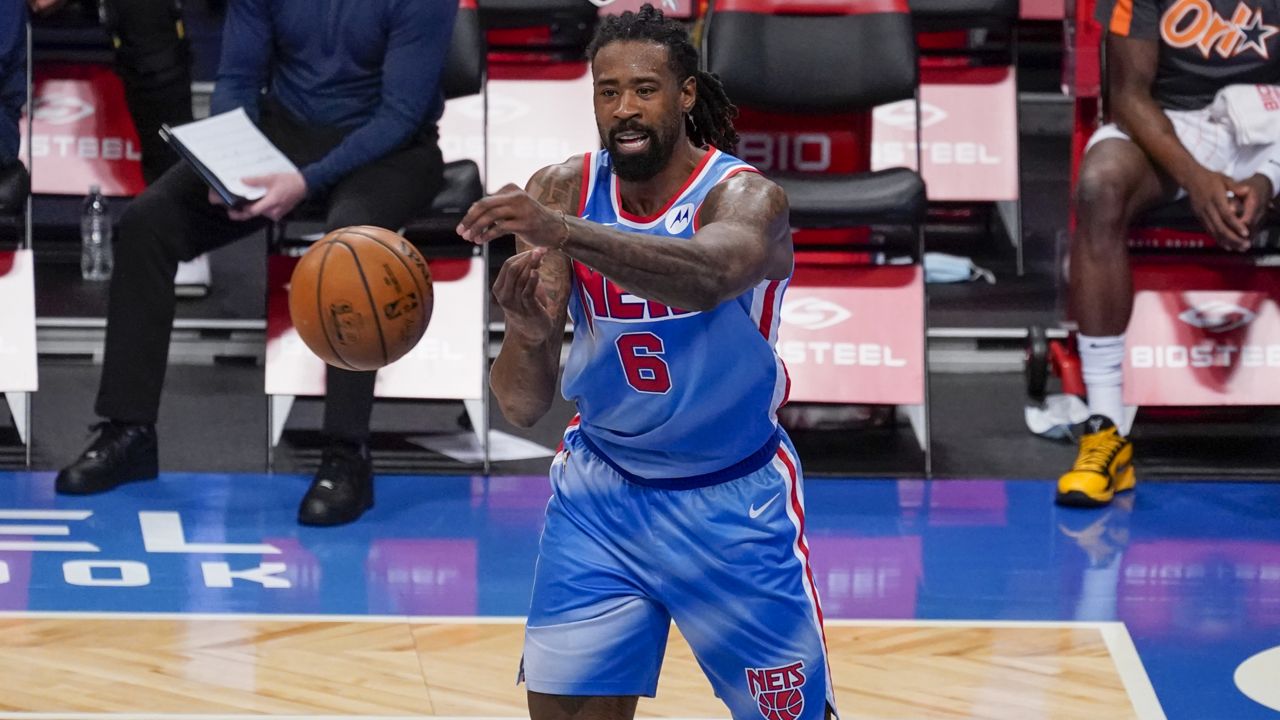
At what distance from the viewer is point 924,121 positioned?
24.9 feet

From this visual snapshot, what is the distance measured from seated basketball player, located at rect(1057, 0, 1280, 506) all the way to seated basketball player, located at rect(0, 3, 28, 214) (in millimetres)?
3259

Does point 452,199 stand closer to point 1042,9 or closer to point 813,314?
point 813,314

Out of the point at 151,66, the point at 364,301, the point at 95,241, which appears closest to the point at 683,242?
the point at 364,301

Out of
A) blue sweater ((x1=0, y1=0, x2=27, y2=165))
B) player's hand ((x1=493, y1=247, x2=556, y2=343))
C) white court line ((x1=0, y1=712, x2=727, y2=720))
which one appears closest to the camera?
player's hand ((x1=493, y1=247, x2=556, y2=343))

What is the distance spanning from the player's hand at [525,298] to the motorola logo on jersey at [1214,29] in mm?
3455

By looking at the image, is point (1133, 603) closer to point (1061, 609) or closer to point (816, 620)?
point (1061, 609)

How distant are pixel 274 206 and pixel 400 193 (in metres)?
0.38

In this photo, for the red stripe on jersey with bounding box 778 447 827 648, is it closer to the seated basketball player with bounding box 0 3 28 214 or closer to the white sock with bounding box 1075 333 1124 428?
the white sock with bounding box 1075 333 1124 428

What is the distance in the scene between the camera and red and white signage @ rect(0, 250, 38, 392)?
5.71 metres

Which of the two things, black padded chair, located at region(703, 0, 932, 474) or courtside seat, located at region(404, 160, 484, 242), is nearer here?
courtside seat, located at region(404, 160, 484, 242)

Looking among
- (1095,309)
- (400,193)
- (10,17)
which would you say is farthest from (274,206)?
(1095,309)

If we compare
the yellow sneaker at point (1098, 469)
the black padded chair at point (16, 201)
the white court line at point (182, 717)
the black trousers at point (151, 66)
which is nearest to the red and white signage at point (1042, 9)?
the yellow sneaker at point (1098, 469)

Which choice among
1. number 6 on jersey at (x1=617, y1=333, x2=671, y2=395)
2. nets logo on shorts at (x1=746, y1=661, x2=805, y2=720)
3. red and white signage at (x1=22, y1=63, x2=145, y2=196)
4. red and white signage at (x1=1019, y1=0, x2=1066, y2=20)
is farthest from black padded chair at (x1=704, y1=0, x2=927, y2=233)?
nets logo on shorts at (x1=746, y1=661, x2=805, y2=720)

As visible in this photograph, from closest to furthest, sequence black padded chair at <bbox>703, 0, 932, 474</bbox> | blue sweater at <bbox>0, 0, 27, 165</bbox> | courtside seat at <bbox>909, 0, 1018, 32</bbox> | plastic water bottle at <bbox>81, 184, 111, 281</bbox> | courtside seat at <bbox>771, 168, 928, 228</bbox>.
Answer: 1. courtside seat at <bbox>771, 168, 928, 228</bbox>
2. blue sweater at <bbox>0, 0, 27, 165</bbox>
3. black padded chair at <bbox>703, 0, 932, 474</bbox>
4. plastic water bottle at <bbox>81, 184, 111, 281</bbox>
5. courtside seat at <bbox>909, 0, 1018, 32</bbox>
